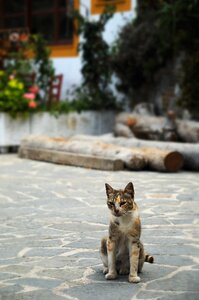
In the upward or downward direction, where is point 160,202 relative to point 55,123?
downward

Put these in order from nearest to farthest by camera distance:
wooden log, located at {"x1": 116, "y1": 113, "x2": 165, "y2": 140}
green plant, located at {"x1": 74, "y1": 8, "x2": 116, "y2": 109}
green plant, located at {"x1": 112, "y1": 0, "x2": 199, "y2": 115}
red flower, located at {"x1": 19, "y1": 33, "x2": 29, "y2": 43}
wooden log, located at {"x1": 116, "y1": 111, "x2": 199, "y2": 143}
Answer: wooden log, located at {"x1": 116, "y1": 111, "x2": 199, "y2": 143} → wooden log, located at {"x1": 116, "y1": 113, "x2": 165, "y2": 140} → green plant, located at {"x1": 112, "y1": 0, "x2": 199, "y2": 115} → green plant, located at {"x1": 74, "y1": 8, "x2": 116, "y2": 109} → red flower, located at {"x1": 19, "y1": 33, "x2": 29, "y2": 43}

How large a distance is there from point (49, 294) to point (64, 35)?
43.3 feet

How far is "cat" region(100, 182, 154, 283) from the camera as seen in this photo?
13.9 feet

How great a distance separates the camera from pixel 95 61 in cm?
1513

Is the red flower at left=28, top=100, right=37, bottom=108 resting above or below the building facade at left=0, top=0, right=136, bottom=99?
below

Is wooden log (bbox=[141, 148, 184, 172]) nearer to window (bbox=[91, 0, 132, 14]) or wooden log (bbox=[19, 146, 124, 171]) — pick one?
wooden log (bbox=[19, 146, 124, 171])

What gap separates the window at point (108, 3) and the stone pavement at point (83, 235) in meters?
5.87

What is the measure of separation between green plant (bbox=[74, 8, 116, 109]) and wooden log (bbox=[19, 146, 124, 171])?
269 centimetres

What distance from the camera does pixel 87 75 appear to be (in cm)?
1526

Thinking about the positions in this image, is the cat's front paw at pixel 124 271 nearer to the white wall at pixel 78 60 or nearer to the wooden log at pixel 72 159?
the wooden log at pixel 72 159

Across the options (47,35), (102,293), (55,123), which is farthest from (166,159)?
(47,35)

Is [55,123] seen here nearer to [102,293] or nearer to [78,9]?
[78,9]

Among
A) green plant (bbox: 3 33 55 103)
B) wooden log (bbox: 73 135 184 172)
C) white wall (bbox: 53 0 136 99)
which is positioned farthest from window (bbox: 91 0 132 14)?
wooden log (bbox: 73 135 184 172)

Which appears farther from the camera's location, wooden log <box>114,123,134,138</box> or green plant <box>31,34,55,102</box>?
green plant <box>31,34,55,102</box>
